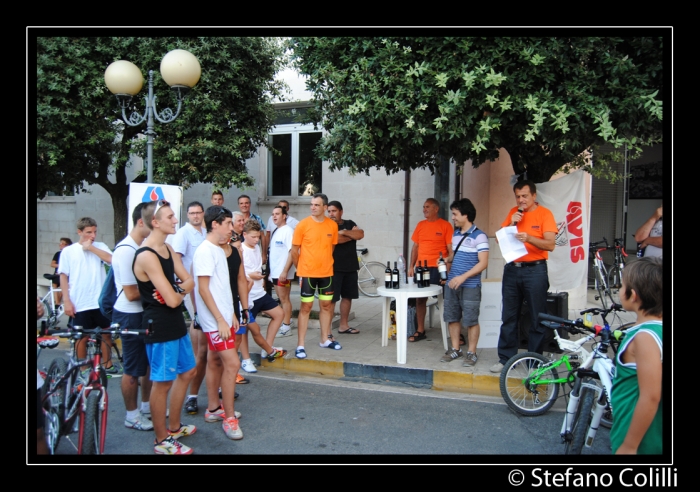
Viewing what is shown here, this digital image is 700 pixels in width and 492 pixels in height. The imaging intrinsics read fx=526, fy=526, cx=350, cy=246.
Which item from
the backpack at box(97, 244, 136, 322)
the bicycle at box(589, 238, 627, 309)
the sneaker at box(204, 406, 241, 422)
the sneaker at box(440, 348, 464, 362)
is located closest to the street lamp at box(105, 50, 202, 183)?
the backpack at box(97, 244, 136, 322)

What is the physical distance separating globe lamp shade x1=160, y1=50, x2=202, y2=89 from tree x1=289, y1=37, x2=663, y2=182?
1884 millimetres

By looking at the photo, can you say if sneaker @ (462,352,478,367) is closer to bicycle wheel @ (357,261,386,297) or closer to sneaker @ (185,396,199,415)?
sneaker @ (185,396,199,415)

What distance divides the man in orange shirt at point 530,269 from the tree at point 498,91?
65 centimetres

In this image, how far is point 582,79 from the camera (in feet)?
16.3

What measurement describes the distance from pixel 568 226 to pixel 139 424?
544cm

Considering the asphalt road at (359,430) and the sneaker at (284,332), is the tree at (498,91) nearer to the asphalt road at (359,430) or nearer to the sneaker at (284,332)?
the asphalt road at (359,430)


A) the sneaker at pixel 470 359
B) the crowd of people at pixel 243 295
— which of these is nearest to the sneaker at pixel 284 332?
the crowd of people at pixel 243 295

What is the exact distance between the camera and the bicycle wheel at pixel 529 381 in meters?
4.62

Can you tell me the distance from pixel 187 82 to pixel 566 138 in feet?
15.0
